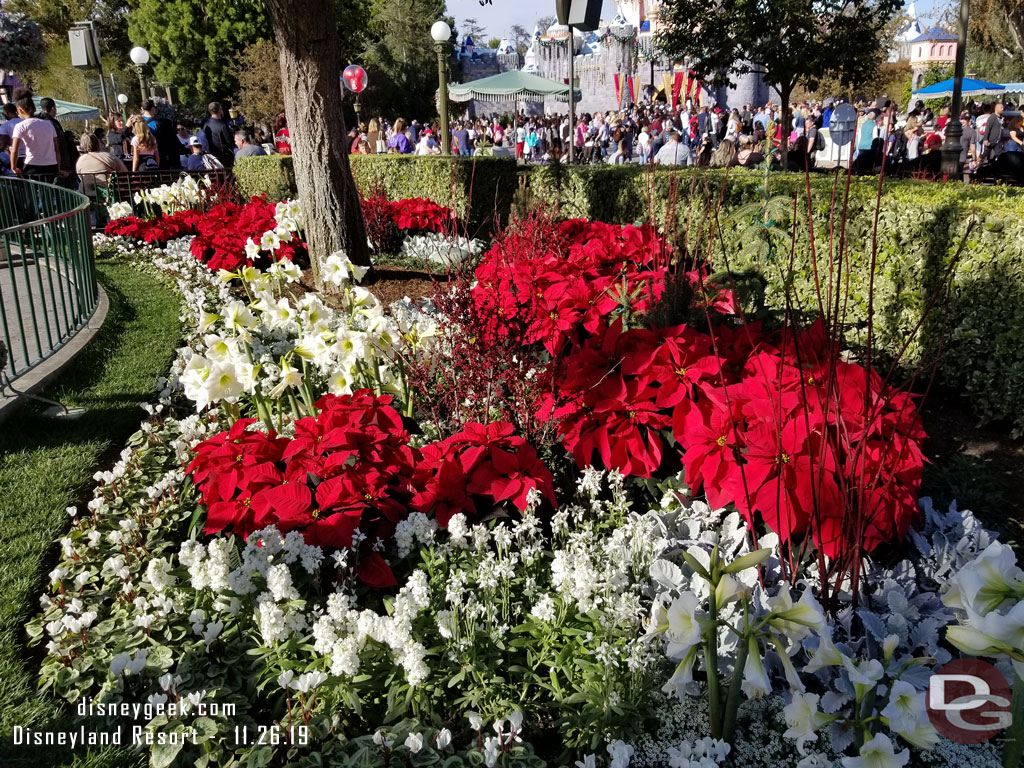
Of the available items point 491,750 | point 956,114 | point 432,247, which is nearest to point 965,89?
point 956,114

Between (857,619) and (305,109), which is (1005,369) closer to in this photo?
(857,619)

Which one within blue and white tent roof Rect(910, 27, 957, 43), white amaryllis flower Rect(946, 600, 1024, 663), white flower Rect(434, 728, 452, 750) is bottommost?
white flower Rect(434, 728, 452, 750)

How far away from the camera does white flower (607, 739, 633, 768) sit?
1777mm

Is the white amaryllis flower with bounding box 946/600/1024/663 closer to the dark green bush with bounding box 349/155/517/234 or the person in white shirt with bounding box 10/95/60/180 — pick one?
the dark green bush with bounding box 349/155/517/234

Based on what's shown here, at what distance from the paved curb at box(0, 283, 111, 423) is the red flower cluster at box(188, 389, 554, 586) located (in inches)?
88.1

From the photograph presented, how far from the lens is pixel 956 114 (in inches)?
401

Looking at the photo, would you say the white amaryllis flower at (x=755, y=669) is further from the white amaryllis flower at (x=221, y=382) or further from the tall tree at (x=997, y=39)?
the tall tree at (x=997, y=39)

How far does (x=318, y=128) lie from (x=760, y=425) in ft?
16.8

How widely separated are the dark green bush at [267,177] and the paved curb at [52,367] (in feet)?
18.2

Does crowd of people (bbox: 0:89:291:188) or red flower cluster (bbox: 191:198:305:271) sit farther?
crowd of people (bbox: 0:89:291:188)

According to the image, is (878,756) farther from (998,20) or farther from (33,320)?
(998,20)

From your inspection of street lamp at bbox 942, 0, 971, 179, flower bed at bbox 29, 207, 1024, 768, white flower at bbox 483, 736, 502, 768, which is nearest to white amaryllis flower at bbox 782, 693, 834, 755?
flower bed at bbox 29, 207, 1024, 768

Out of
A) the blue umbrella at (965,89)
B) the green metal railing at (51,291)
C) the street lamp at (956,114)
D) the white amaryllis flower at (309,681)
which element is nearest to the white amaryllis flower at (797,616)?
the white amaryllis flower at (309,681)

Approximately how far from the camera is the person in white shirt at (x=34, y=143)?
976 centimetres
